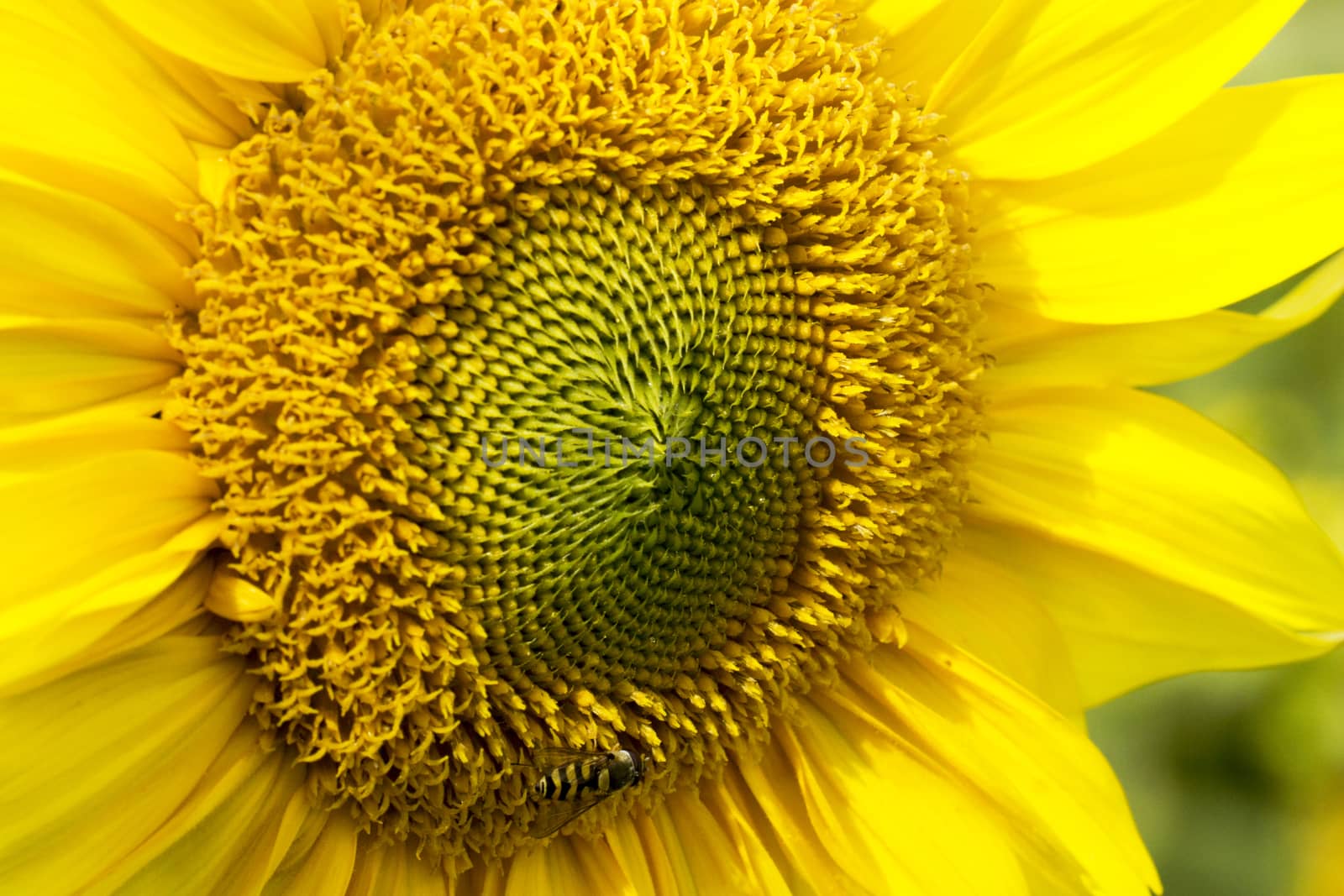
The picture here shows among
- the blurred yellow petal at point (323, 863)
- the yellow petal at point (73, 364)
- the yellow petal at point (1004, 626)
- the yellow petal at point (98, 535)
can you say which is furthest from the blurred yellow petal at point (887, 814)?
the yellow petal at point (73, 364)

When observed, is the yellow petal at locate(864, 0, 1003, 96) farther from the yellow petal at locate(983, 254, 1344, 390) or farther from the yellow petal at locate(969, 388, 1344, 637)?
the yellow petal at locate(969, 388, 1344, 637)

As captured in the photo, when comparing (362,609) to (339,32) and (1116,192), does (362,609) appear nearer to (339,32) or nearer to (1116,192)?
(339,32)

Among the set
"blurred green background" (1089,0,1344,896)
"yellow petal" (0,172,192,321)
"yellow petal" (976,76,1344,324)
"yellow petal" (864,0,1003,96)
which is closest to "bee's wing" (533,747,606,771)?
"yellow petal" (0,172,192,321)

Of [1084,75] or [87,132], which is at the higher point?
[1084,75]

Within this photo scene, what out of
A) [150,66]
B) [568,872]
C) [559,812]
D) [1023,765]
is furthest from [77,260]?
[1023,765]

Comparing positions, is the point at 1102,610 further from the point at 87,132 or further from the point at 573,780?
the point at 87,132

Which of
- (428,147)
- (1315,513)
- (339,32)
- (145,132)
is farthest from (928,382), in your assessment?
(1315,513)
